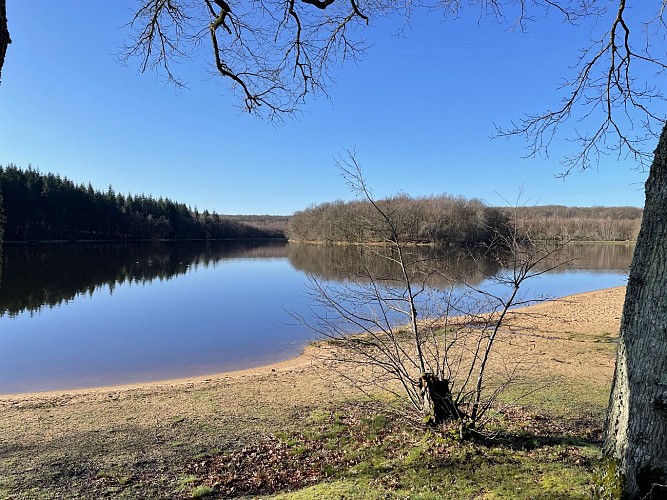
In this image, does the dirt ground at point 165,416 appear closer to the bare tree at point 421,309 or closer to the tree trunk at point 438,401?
the bare tree at point 421,309

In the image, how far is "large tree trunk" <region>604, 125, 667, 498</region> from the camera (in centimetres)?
246

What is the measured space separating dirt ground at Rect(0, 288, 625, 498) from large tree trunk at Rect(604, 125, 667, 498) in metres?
2.54

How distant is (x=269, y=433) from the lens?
6.30 meters

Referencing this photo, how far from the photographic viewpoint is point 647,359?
2490 mm

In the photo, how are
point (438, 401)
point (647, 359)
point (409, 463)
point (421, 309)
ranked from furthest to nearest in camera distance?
point (421, 309) → point (438, 401) → point (409, 463) → point (647, 359)

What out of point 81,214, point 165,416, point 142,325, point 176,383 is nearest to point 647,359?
point 165,416

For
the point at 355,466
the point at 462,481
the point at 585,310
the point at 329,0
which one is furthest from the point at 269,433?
the point at 585,310

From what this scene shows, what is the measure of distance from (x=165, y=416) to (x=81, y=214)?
8529cm

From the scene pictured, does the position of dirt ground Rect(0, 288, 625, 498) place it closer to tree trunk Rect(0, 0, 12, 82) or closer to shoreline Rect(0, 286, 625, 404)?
shoreline Rect(0, 286, 625, 404)

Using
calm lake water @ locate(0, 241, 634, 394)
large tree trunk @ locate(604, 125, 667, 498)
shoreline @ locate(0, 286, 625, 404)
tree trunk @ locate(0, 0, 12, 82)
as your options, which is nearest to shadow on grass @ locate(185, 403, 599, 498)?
large tree trunk @ locate(604, 125, 667, 498)

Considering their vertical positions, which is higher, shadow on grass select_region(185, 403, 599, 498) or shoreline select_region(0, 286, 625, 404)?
shadow on grass select_region(185, 403, 599, 498)

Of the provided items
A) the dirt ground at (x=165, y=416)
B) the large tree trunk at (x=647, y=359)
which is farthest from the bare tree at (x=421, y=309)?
the large tree trunk at (x=647, y=359)

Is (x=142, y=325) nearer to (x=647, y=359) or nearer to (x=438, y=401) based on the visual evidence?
(x=438, y=401)

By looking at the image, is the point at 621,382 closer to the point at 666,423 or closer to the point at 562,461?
the point at 666,423
